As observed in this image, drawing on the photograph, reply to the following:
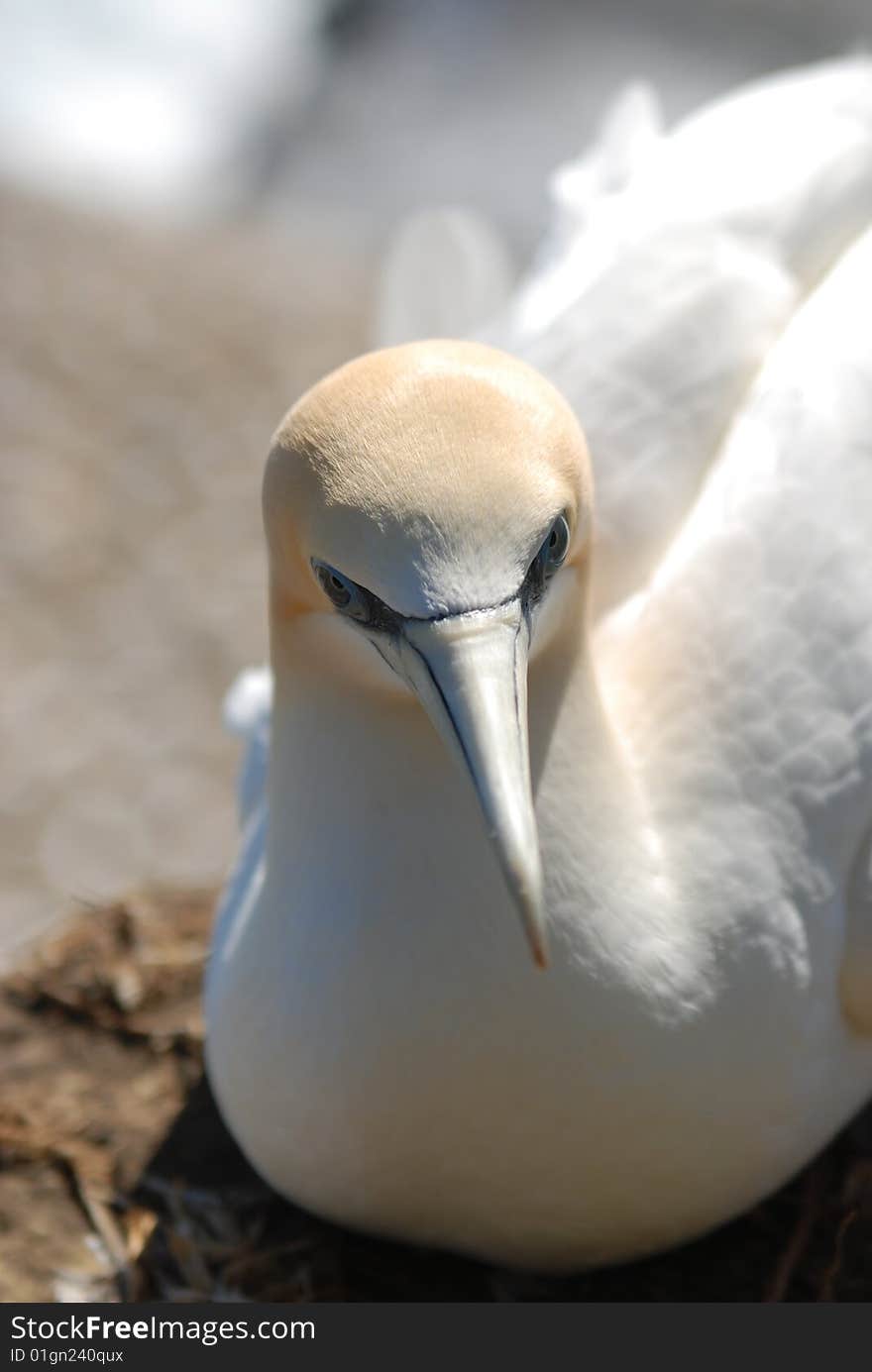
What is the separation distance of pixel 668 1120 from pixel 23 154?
506 centimetres

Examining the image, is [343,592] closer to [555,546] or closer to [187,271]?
[555,546]

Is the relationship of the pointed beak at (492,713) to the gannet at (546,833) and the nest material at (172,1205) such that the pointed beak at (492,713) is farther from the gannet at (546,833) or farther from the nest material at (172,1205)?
the nest material at (172,1205)

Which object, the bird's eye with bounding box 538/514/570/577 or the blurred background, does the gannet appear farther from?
the blurred background

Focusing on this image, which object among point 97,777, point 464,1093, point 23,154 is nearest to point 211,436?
point 97,777

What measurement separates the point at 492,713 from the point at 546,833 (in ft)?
1.07

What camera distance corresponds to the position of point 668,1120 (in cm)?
199

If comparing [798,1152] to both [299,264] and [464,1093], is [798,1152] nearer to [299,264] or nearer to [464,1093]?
[464,1093]

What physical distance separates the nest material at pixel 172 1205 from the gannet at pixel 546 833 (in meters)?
0.15

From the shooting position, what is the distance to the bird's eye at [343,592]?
1.69 meters

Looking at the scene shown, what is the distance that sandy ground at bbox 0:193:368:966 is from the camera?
166 inches

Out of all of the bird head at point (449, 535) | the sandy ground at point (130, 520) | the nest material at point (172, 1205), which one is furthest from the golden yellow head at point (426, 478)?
the sandy ground at point (130, 520)

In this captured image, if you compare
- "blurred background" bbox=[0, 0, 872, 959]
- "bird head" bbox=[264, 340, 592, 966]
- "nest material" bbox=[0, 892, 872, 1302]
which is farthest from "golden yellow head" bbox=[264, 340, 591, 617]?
"blurred background" bbox=[0, 0, 872, 959]

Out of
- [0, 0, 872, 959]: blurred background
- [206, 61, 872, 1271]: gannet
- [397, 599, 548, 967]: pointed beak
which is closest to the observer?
[397, 599, 548, 967]: pointed beak

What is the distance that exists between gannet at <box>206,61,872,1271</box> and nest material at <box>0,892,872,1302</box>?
0.48 ft
